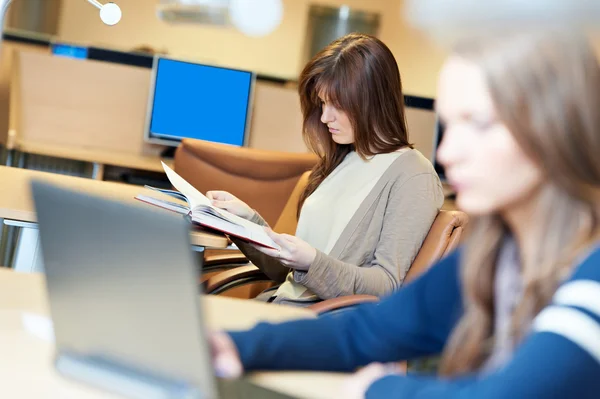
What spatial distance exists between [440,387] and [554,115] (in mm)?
A: 289

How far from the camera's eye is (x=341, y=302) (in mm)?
1827

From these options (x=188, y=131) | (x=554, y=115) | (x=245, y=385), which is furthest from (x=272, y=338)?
(x=188, y=131)

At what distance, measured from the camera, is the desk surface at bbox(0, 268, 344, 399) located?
36.8 inches

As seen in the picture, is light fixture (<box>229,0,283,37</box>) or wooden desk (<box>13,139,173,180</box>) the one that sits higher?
light fixture (<box>229,0,283,37</box>)

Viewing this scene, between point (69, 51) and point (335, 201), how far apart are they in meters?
2.57

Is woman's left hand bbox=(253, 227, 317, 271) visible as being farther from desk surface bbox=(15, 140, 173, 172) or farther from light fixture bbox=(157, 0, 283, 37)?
light fixture bbox=(157, 0, 283, 37)

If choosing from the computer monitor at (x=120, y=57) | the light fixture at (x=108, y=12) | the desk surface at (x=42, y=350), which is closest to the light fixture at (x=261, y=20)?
the computer monitor at (x=120, y=57)

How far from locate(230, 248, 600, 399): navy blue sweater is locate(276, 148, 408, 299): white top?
98 cm

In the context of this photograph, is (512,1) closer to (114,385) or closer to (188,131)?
(114,385)

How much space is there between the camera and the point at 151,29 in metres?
9.11

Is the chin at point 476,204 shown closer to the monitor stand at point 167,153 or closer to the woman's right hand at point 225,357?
the woman's right hand at point 225,357

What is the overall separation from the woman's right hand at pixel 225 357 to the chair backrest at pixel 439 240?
3.35 feet

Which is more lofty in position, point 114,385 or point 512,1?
point 512,1

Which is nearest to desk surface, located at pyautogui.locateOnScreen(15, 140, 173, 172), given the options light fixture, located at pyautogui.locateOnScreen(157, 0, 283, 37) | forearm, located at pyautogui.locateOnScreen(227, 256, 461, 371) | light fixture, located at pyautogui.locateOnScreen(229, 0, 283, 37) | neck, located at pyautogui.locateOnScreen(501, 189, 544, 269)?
forearm, located at pyautogui.locateOnScreen(227, 256, 461, 371)
